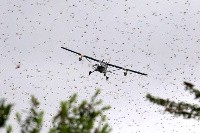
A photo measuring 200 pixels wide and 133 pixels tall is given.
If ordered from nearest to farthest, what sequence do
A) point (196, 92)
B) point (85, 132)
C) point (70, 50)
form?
point (85, 132), point (196, 92), point (70, 50)

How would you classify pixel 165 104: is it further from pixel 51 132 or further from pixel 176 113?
pixel 51 132

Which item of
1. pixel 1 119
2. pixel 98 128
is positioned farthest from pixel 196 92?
pixel 1 119

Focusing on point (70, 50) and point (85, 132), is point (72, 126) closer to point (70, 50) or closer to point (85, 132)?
point (85, 132)

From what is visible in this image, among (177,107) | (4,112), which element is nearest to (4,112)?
(4,112)

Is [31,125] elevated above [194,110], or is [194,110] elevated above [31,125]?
[194,110]

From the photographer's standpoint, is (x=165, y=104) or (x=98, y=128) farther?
(x=165, y=104)

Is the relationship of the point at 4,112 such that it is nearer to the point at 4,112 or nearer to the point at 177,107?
the point at 4,112

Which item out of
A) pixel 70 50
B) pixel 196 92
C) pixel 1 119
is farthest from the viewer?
pixel 70 50

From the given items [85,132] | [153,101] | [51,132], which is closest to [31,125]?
[51,132]

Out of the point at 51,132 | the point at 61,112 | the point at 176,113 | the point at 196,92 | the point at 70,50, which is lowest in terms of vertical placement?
the point at 51,132
